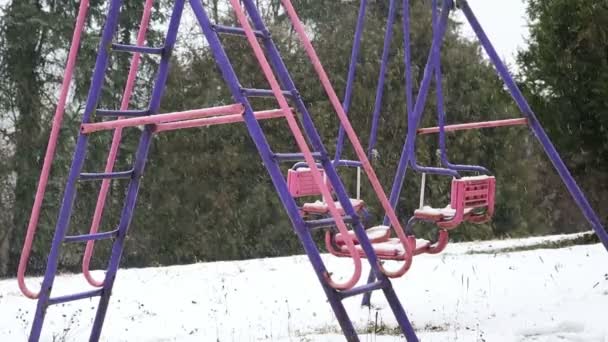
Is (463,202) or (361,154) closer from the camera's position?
(361,154)

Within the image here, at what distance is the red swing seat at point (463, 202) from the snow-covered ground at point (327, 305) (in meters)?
0.72

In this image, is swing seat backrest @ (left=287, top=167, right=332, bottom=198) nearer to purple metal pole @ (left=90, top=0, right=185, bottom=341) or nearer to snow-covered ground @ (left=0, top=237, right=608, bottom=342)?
snow-covered ground @ (left=0, top=237, right=608, bottom=342)

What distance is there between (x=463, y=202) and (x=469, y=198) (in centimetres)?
13

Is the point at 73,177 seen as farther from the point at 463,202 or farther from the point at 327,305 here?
the point at 327,305

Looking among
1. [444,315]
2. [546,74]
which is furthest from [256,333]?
[546,74]

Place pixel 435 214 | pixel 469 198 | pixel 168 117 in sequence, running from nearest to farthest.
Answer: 1. pixel 168 117
2. pixel 435 214
3. pixel 469 198

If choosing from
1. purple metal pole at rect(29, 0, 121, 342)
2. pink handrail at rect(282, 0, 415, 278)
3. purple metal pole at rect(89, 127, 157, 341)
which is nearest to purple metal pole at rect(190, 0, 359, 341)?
pink handrail at rect(282, 0, 415, 278)

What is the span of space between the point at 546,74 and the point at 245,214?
7.13 metres

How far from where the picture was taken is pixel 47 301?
373 cm

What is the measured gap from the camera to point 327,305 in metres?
5.96

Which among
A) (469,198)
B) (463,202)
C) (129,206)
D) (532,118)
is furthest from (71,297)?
(532,118)

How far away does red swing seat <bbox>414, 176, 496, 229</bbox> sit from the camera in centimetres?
463

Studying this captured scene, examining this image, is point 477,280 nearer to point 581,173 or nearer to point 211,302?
point 211,302

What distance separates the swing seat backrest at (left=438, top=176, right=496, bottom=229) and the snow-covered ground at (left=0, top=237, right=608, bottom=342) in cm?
71
